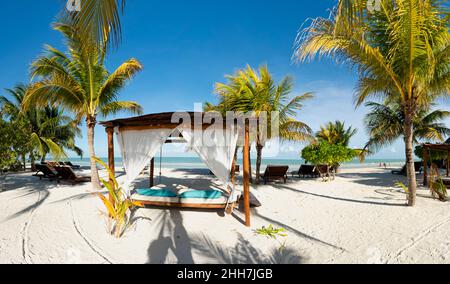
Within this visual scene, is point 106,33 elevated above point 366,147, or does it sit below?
above

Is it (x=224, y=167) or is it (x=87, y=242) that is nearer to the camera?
(x=87, y=242)

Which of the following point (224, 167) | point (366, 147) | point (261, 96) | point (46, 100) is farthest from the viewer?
point (366, 147)

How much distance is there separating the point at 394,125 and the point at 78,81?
1703 cm

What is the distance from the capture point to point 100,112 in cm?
919

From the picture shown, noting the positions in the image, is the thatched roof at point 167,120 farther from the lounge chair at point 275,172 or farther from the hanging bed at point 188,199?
the lounge chair at point 275,172

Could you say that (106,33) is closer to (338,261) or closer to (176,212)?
(338,261)

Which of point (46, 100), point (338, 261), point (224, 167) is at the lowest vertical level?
point (338, 261)

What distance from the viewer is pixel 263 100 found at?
29.9 feet

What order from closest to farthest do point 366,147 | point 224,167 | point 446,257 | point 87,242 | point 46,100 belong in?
point 446,257
point 87,242
point 224,167
point 46,100
point 366,147

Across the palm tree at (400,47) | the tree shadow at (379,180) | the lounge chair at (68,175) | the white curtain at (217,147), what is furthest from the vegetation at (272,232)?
the lounge chair at (68,175)

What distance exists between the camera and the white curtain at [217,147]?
5734 mm

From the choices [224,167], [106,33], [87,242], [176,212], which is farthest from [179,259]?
[106,33]

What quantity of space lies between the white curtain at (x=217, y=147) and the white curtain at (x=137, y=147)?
2.72 ft

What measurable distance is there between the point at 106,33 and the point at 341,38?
18.1 ft
